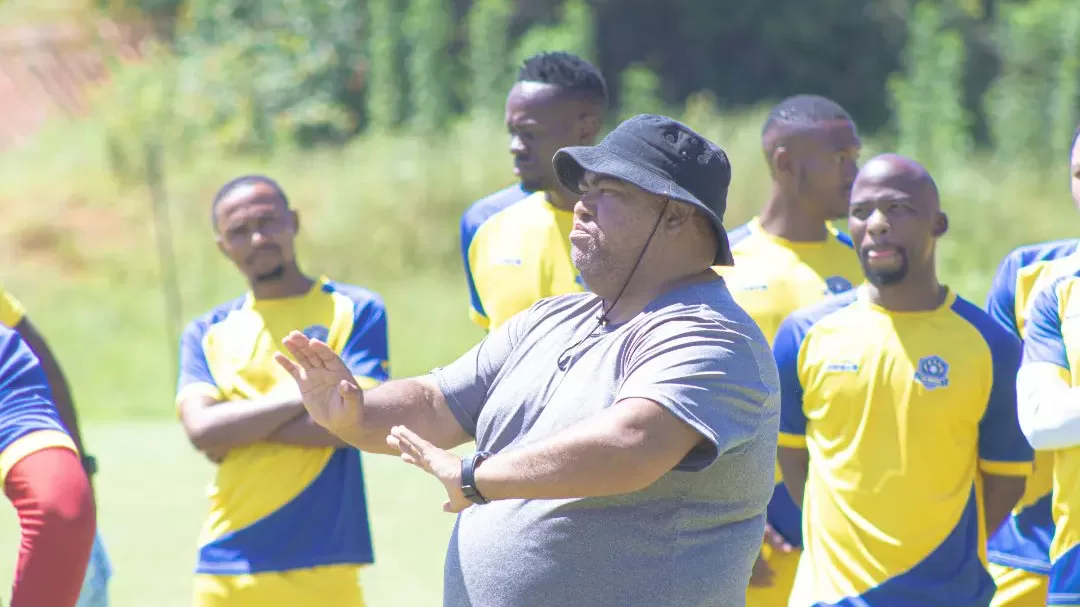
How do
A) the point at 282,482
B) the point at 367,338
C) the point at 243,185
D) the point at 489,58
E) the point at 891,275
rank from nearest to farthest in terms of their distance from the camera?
the point at 891,275, the point at 282,482, the point at 367,338, the point at 243,185, the point at 489,58

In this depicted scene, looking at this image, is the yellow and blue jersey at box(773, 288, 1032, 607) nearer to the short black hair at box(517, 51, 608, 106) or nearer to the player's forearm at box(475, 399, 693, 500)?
the short black hair at box(517, 51, 608, 106)

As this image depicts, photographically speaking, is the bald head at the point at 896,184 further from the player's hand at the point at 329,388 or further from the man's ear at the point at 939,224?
the player's hand at the point at 329,388

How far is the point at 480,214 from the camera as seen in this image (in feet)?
19.5

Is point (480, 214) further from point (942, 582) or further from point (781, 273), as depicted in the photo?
point (942, 582)

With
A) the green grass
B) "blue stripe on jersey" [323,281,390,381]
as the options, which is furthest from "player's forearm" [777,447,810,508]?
the green grass

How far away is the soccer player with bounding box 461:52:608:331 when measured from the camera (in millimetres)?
5645

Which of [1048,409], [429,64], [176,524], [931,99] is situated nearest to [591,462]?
[1048,409]

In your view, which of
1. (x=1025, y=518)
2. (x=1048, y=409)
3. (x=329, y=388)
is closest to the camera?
(x=329, y=388)

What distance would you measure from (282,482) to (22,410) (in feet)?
7.33

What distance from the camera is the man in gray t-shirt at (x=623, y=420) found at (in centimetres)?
308

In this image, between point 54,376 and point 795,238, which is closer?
point 54,376

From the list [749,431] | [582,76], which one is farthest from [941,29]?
[749,431]

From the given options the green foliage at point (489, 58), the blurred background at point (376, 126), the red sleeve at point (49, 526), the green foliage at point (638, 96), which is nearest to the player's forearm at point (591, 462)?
the red sleeve at point (49, 526)

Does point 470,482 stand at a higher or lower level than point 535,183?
lower
